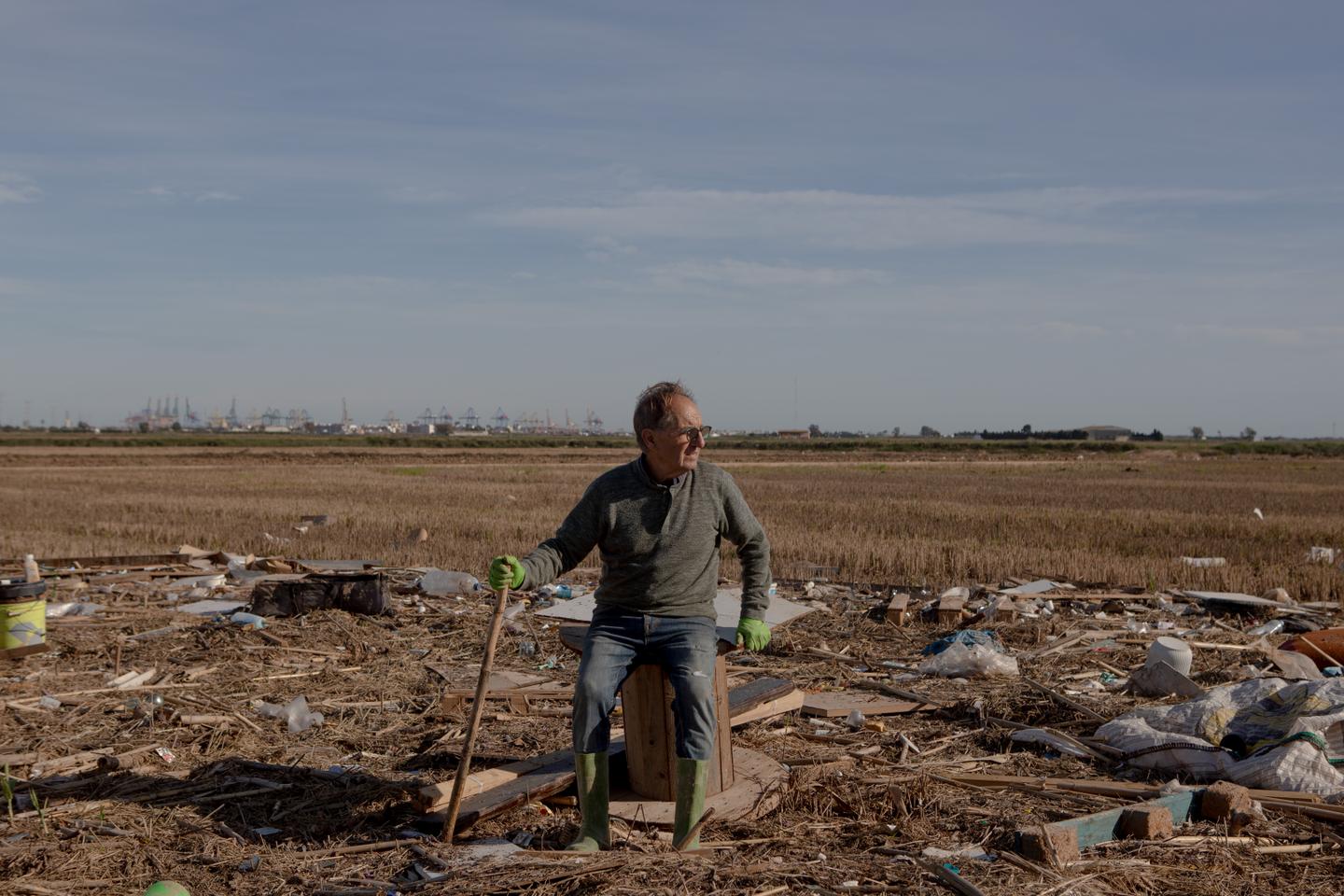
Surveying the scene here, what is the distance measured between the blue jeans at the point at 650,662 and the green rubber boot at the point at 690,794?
0.04 meters

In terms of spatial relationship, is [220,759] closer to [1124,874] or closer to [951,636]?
[1124,874]

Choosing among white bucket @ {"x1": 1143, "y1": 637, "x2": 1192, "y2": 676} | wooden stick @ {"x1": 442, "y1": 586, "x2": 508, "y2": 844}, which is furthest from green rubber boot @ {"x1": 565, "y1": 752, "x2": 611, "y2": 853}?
white bucket @ {"x1": 1143, "y1": 637, "x2": 1192, "y2": 676}

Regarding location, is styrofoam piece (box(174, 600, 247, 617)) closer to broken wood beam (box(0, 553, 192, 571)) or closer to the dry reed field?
broken wood beam (box(0, 553, 192, 571))

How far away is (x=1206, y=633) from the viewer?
31.8ft

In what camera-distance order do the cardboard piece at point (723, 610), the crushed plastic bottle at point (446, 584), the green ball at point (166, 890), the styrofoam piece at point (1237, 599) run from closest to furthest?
the green ball at point (166, 890) → the cardboard piece at point (723, 610) → the styrofoam piece at point (1237, 599) → the crushed plastic bottle at point (446, 584)

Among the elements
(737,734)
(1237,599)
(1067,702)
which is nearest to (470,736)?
(737,734)

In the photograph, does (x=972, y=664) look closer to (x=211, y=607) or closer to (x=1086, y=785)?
(x=1086, y=785)

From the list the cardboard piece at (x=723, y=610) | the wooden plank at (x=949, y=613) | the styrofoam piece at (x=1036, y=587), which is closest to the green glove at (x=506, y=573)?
the cardboard piece at (x=723, y=610)

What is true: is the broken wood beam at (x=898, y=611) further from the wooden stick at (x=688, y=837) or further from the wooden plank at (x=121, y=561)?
the wooden plank at (x=121, y=561)

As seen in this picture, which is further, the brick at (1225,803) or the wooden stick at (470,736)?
the brick at (1225,803)

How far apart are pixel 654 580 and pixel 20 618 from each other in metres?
6.17

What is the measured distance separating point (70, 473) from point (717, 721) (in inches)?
1529

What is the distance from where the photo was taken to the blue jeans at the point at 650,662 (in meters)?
4.55

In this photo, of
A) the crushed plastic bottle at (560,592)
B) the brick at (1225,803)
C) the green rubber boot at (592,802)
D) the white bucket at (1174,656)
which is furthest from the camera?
the crushed plastic bottle at (560,592)
